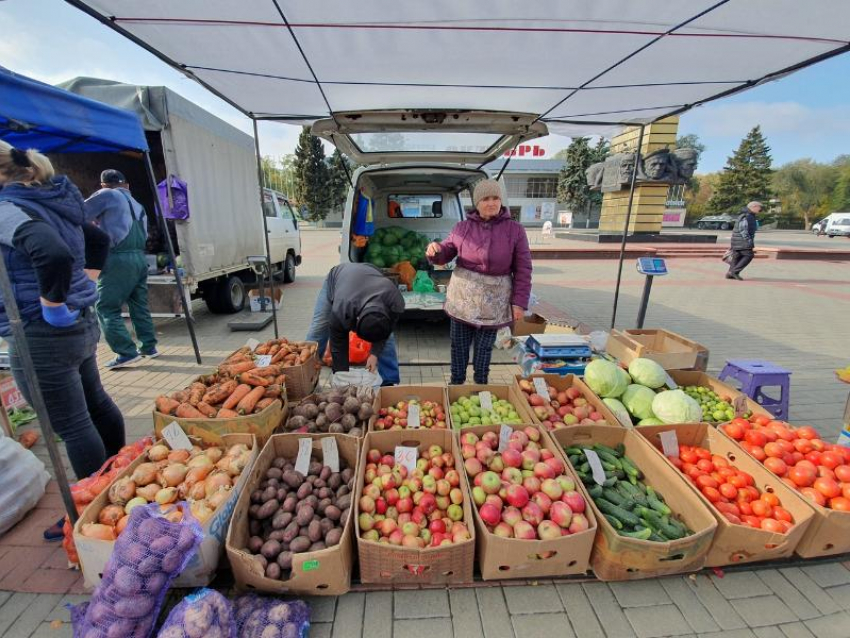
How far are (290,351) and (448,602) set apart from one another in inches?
92.1

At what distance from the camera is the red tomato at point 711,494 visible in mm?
2154

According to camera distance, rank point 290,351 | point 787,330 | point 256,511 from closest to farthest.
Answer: point 256,511, point 290,351, point 787,330

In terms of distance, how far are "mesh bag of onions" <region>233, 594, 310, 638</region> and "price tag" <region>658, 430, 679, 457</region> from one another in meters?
2.34

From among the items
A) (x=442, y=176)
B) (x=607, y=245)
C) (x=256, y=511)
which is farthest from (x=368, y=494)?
(x=607, y=245)

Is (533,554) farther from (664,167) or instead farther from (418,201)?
(664,167)

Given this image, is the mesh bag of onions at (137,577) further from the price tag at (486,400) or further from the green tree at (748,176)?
the green tree at (748,176)

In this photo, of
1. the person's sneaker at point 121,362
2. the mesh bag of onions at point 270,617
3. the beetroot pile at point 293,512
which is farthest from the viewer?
the person's sneaker at point 121,362

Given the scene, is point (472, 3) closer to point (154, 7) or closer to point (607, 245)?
point (154, 7)

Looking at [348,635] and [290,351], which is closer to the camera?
[348,635]

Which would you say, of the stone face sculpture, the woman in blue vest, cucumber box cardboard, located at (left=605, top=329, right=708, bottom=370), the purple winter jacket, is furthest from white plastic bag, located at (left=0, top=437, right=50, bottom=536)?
the stone face sculpture

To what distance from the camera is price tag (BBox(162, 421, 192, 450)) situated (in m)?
2.38

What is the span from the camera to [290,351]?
3.46 m

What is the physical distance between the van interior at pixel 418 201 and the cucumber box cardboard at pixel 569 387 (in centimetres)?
328

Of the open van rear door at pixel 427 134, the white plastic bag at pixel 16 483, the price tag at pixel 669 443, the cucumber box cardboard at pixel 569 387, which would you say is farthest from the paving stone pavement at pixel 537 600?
the open van rear door at pixel 427 134
